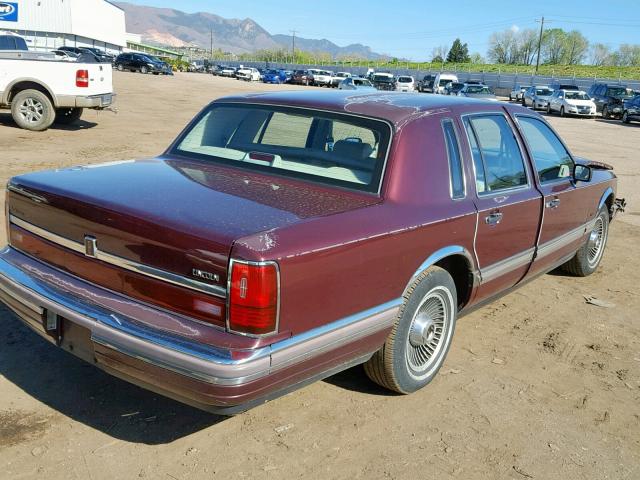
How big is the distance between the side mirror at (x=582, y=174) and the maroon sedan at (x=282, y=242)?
55 cm

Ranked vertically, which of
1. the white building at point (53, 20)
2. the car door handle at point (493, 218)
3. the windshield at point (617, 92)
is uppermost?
the white building at point (53, 20)

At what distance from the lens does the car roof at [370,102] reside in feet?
12.9

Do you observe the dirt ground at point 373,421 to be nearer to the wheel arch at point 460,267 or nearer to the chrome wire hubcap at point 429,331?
the chrome wire hubcap at point 429,331

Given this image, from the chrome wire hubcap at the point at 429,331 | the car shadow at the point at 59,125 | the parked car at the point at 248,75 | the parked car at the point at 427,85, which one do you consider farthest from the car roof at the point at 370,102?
the parked car at the point at 248,75

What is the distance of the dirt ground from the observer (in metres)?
3.14

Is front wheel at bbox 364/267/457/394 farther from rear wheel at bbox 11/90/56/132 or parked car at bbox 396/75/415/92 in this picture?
parked car at bbox 396/75/415/92

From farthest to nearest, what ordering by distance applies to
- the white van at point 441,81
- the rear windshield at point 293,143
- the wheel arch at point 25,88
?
the white van at point 441,81
the wheel arch at point 25,88
the rear windshield at point 293,143

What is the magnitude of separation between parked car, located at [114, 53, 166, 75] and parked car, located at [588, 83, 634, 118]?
32.1 meters

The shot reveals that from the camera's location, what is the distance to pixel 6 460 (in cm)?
304

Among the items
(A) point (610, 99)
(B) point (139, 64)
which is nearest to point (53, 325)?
(A) point (610, 99)

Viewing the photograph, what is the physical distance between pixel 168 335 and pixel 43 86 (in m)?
A: 12.2

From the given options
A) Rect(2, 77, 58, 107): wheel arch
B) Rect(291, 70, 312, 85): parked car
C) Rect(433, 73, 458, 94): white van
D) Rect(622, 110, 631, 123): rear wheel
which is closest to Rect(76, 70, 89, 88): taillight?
Rect(2, 77, 58, 107): wheel arch

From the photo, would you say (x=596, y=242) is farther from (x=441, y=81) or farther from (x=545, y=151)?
(x=441, y=81)

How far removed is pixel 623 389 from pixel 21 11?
73420mm
